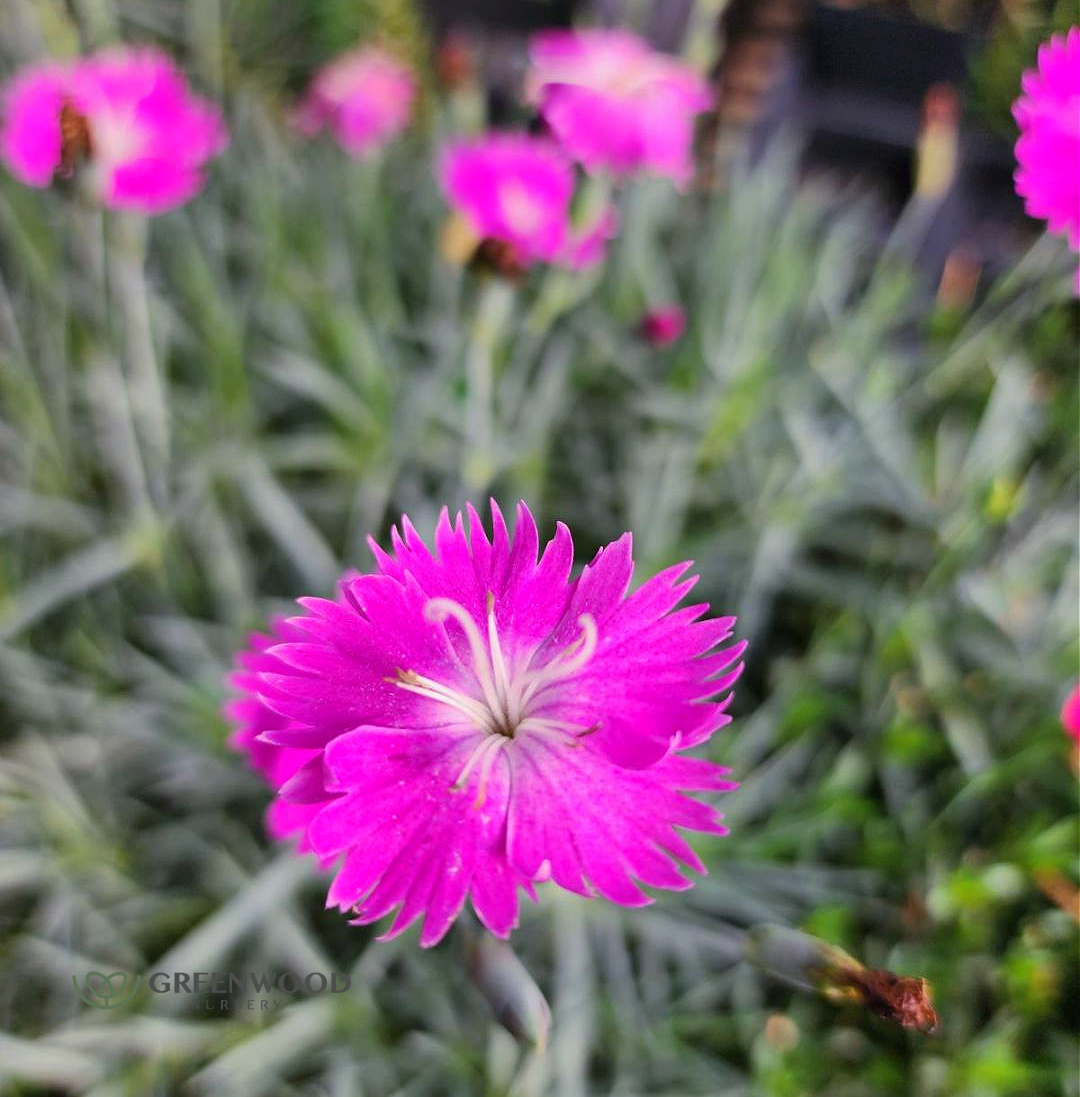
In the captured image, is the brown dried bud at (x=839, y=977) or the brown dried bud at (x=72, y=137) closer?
the brown dried bud at (x=839, y=977)

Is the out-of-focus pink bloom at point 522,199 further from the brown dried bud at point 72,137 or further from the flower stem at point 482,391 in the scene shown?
the brown dried bud at point 72,137

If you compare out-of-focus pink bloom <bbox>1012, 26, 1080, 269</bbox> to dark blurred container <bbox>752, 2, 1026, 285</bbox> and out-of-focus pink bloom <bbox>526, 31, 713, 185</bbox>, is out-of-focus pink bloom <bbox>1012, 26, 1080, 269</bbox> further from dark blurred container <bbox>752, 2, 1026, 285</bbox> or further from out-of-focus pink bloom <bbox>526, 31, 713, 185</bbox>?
dark blurred container <bbox>752, 2, 1026, 285</bbox>

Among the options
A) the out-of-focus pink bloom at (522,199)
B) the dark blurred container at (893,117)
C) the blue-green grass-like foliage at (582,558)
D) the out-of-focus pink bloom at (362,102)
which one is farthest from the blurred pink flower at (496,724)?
the dark blurred container at (893,117)

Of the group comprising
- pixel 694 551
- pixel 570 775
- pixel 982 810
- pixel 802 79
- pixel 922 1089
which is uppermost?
pixel 802 79

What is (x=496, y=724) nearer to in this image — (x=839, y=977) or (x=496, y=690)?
(x=496, y=690)

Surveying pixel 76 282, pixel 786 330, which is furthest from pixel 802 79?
pixel 76 282

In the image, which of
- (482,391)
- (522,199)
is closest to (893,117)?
(522,199)

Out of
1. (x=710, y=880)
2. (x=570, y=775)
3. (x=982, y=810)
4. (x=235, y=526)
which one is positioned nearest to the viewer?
(x=570, y=775)

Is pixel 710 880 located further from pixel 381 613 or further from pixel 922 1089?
pixel 381 613

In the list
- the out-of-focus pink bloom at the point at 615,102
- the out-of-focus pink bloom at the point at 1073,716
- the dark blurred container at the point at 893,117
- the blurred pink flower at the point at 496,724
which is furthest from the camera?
the dark blurred container at the point at 893,117
